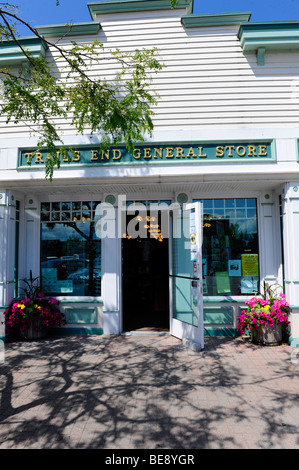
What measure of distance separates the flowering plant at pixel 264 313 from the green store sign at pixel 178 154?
8.65ft

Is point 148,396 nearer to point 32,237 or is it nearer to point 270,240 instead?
point 270,240

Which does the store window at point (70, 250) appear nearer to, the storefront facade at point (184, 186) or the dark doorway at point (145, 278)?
the storefront facade at point (184, 186)

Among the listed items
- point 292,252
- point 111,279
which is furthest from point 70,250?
point 292,252

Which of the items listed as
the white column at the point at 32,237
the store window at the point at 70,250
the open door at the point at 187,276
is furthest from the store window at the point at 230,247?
the white column at the point at 32,237

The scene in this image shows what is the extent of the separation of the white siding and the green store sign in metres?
0.47

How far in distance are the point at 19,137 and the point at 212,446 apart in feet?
19.8

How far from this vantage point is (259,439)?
9.77ft

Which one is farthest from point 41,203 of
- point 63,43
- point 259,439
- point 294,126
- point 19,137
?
point 259,439

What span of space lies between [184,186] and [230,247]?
1613 mm

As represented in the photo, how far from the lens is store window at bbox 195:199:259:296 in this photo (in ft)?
21.1

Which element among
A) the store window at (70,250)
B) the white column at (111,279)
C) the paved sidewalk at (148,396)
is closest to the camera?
the paved sidewalk at (148,396)

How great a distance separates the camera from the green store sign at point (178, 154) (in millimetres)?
5703

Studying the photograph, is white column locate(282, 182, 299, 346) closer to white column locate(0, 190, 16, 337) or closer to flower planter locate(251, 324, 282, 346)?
flower planter locate(251, 324, 282, 346)

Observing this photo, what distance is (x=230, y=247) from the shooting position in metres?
6.51
